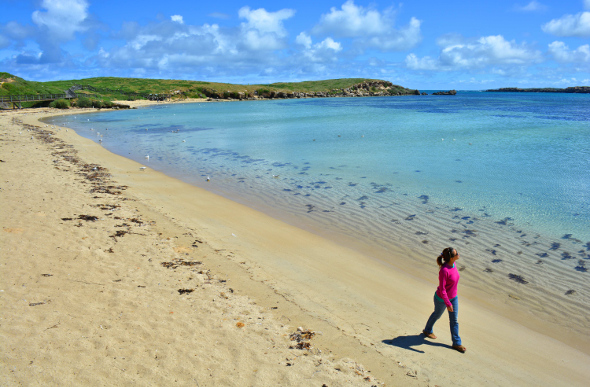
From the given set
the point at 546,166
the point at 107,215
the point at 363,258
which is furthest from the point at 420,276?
the point at 546,166

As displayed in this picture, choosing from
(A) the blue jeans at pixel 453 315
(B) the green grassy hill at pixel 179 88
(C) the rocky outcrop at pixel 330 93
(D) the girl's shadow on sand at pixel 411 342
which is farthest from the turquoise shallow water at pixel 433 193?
(C) the rocky outcrop at pixel 330 93

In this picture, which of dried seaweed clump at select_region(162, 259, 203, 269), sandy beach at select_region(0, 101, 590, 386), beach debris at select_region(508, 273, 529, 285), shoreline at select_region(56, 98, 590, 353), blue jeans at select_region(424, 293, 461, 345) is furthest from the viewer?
beach debris at select_region(508, 273, 529, 285)

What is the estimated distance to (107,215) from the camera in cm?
1052

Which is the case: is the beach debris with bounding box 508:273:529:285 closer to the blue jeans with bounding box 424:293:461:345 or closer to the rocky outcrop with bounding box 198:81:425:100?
the blue jeans with bounding box 424:293:461:345

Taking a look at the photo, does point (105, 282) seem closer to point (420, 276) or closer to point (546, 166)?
point (420, 276)

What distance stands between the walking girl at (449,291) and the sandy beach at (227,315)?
33 cm

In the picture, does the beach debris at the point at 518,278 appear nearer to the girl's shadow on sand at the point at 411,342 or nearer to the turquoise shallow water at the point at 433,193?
the turquoise shallow water at the point at 433,193

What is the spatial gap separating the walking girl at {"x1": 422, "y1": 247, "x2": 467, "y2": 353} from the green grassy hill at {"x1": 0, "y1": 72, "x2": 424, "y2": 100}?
81.7 meters

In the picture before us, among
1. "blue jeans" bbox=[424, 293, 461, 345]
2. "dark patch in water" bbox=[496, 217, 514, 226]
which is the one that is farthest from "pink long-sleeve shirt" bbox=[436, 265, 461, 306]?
"dark patch in water" bbox=[496, 217, 514, 226]

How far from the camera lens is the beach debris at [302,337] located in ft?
17.8

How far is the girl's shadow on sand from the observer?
19.1ft

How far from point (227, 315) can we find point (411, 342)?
3.15 m

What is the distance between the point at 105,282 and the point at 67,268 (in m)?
1.02

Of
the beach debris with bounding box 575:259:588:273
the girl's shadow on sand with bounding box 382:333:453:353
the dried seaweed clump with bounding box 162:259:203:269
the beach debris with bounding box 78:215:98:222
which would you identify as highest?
the beach debris with bounding box 78:215:98:222
